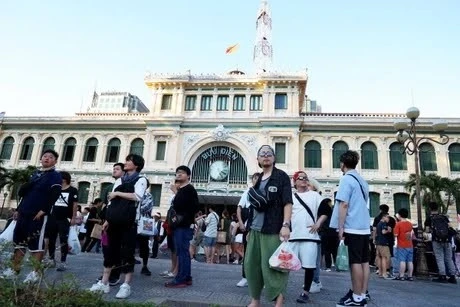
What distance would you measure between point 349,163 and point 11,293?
13.2 ft

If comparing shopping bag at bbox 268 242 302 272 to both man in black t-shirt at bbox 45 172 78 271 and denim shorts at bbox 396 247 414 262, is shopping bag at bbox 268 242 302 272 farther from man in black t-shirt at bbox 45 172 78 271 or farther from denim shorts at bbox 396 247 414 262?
denim shorts at bbox 396 247 414 262

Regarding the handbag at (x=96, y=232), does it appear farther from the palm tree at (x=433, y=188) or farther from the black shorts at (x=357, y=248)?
the palm tree at (x=433, y=188)

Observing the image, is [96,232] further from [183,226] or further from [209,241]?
[183,226]

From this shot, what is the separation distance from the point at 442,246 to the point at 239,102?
18.3 metres

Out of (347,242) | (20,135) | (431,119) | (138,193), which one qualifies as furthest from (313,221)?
(20,135)

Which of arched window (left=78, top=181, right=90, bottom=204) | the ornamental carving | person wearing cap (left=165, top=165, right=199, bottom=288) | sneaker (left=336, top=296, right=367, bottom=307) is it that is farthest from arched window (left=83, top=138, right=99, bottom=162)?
sneaker (left=336, top=296, right=367, bottom=307)

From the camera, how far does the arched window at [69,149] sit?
26000 millimetres

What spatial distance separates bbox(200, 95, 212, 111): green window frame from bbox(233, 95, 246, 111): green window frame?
1945 millimetres

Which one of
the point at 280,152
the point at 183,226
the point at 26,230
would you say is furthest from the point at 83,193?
the point at 183,226

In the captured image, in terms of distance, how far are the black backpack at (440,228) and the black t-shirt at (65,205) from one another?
843 cm

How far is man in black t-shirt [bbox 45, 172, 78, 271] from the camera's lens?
5.83 metres

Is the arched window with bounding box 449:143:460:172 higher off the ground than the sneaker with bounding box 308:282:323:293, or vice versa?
the arched window with bounding box 449:143:460:172

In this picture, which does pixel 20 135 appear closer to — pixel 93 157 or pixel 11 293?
pixel 93 157

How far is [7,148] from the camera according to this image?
88.5 feet
